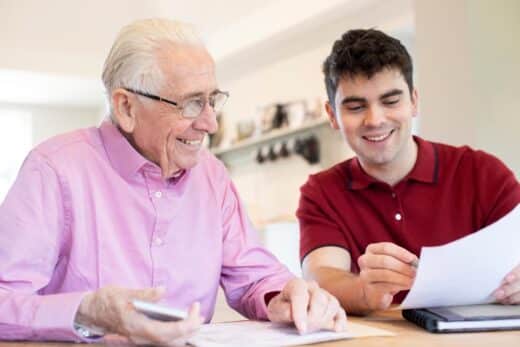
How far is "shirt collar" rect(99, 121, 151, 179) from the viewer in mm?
1413

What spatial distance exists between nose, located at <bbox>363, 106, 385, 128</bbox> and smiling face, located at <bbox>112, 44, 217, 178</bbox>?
18.9 inches

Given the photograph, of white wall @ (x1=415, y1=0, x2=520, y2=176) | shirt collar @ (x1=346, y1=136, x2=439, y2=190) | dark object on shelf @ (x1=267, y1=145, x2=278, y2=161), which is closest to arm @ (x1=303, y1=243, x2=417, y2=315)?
shirt collar @ (x1=346, y1=136, x2=439, y2=190)

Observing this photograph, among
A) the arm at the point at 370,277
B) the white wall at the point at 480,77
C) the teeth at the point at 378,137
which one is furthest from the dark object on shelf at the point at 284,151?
the arm at the point at 370,277

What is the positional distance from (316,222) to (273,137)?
377cm

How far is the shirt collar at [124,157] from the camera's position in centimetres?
141

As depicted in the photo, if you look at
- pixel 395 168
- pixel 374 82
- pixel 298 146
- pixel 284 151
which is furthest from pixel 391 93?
pixel 284 151

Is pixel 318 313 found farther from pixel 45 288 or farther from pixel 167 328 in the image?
pixel 45 288

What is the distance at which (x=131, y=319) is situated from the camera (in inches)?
39.8

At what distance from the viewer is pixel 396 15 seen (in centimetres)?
423

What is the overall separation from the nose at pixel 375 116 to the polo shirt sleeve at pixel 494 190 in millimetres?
297

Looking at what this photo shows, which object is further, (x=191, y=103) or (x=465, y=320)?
(x=191, y=103)

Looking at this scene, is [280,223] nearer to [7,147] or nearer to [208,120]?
[208,120]

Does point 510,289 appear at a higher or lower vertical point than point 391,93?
lower

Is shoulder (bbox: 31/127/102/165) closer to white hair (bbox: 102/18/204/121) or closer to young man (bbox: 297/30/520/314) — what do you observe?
white hair (bbox: 102/18/204/121)
